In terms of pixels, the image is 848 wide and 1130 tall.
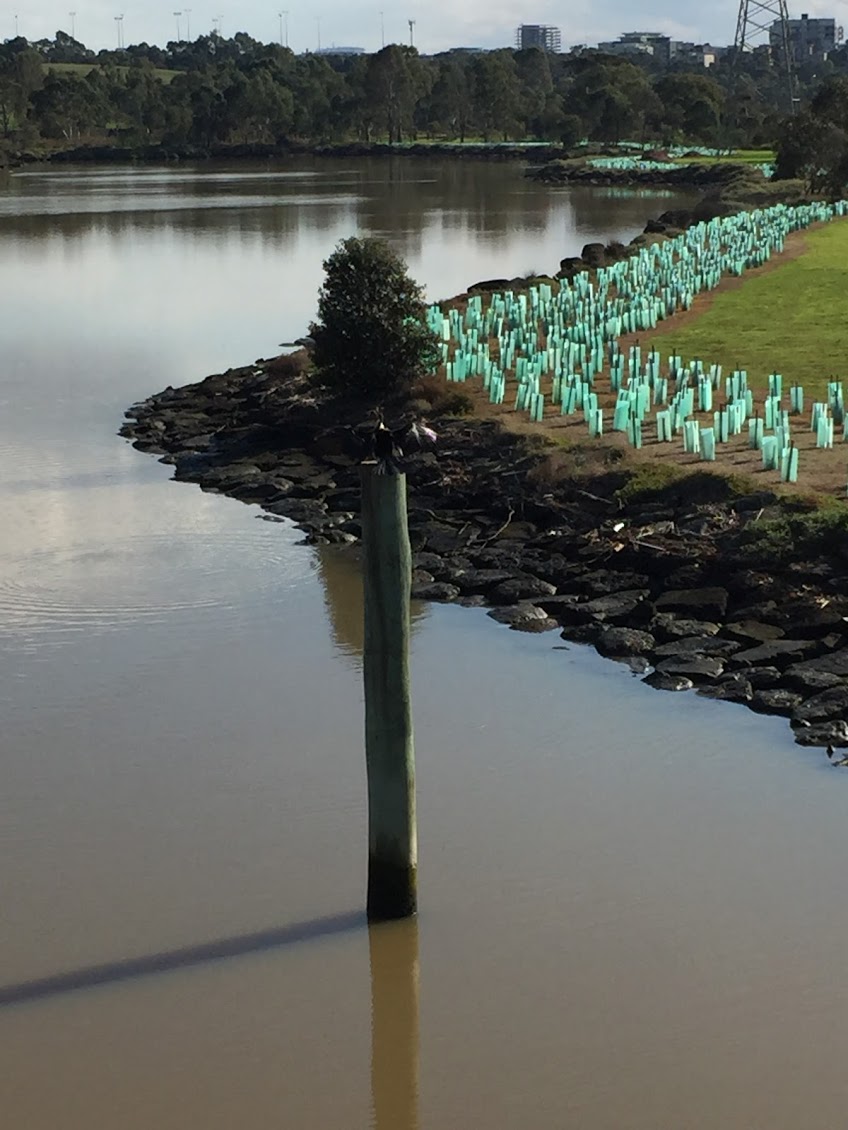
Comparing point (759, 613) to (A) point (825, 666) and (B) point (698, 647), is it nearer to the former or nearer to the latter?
(B) point (698, 647)

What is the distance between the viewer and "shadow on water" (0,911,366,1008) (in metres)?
10.9

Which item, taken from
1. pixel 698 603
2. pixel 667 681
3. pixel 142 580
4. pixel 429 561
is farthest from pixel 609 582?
pixel 142 580

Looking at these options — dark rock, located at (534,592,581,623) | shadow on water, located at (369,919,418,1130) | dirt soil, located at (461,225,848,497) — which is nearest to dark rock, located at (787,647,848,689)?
dark rock, located at (534,592,581,623)

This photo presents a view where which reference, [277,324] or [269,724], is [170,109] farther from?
[269,724]

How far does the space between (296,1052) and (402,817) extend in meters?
1.55

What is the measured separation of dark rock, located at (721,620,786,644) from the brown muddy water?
122cm

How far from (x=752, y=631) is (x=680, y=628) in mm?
694

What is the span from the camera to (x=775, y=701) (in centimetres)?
1502

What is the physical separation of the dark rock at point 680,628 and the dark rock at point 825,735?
2.21 metres

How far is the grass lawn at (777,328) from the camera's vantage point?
26.0 meters

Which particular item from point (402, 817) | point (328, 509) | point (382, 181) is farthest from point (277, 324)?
point (382, 181)

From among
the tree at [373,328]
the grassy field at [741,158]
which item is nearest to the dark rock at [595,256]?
the tree at [373,328]

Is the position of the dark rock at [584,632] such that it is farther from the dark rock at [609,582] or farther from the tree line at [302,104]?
the tree line at [302,104]

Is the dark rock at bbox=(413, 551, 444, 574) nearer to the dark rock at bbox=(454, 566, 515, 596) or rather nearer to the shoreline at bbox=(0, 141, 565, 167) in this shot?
the dark rock at bbox=(454, 566, 515, 596)
